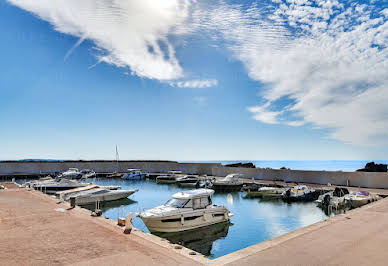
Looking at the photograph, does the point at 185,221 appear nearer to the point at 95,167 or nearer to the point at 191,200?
the point at 191,200

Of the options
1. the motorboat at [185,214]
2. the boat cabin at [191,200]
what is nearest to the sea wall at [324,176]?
the motorboat at [185,214]

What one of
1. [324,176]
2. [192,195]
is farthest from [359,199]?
[192,195]

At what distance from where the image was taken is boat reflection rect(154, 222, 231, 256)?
15.1 metres

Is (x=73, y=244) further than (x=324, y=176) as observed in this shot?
No

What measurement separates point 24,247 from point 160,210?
8.93m

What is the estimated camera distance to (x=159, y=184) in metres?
46.6

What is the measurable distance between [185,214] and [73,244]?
A: 864cm

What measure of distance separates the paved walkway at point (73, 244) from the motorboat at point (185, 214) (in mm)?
3472

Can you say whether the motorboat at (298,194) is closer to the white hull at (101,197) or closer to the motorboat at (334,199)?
the motorboat at (334,199)

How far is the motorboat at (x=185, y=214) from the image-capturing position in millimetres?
16562

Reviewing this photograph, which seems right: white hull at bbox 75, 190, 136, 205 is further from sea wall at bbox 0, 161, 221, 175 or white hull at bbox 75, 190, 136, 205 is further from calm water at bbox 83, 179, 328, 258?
sea wall at bbox 0, 161, 221, 175

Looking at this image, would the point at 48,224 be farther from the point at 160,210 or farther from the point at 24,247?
the point at 160,210

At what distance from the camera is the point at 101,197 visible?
27.9m

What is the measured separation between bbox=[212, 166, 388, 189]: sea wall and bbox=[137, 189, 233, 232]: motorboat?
20.9 m
